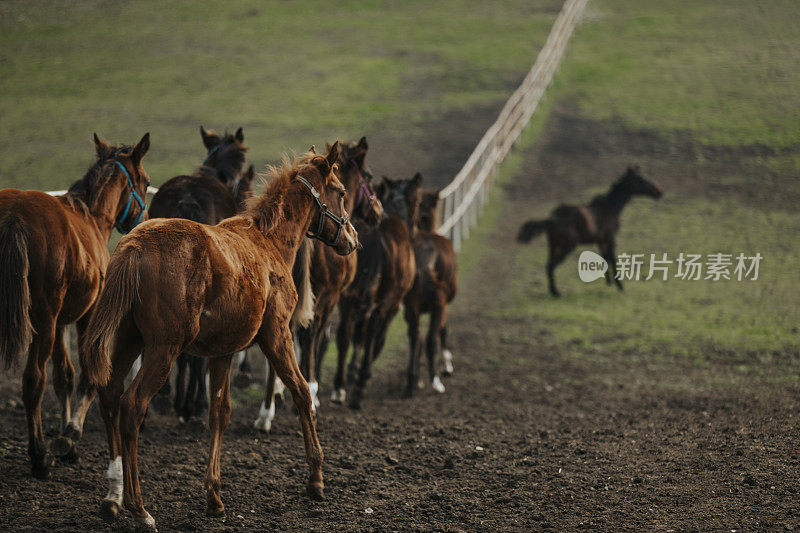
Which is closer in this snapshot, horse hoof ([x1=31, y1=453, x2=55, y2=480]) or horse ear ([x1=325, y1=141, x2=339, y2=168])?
horse hoof ([x1=31, y1=453, x2=55, y2=480])

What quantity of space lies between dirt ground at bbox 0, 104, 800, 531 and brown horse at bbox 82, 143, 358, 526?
451 millimetres

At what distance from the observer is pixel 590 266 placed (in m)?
16.7

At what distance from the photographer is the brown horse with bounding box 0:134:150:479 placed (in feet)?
16.0

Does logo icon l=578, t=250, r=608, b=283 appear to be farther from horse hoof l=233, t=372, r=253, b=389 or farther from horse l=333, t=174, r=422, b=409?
horse hoof l=233, t=372, r=253, b=389

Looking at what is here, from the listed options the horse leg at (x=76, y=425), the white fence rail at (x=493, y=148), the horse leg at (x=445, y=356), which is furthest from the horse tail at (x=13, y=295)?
the white fence rail at (x=493, y=148)

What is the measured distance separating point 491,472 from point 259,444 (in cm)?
195

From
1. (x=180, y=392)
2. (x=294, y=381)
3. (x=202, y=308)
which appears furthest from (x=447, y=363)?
(x=202, y=308)

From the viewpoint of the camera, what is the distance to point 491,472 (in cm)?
607

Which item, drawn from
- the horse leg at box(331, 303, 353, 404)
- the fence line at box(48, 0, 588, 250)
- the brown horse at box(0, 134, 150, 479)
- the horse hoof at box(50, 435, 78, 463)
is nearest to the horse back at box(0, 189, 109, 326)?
the brown horse at box(0, 134, 150, 479)

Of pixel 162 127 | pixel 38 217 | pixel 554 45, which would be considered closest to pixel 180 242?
pixel 38 217

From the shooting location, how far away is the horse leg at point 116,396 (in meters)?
4.48

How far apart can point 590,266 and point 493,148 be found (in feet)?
21.4

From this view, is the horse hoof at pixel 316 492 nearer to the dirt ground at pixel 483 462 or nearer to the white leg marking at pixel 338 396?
the dirt ground at pixel 483 462

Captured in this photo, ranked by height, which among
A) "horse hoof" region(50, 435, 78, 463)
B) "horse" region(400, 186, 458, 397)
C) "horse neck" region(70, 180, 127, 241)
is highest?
"horse neck" region(70, 180, 127, 241)
